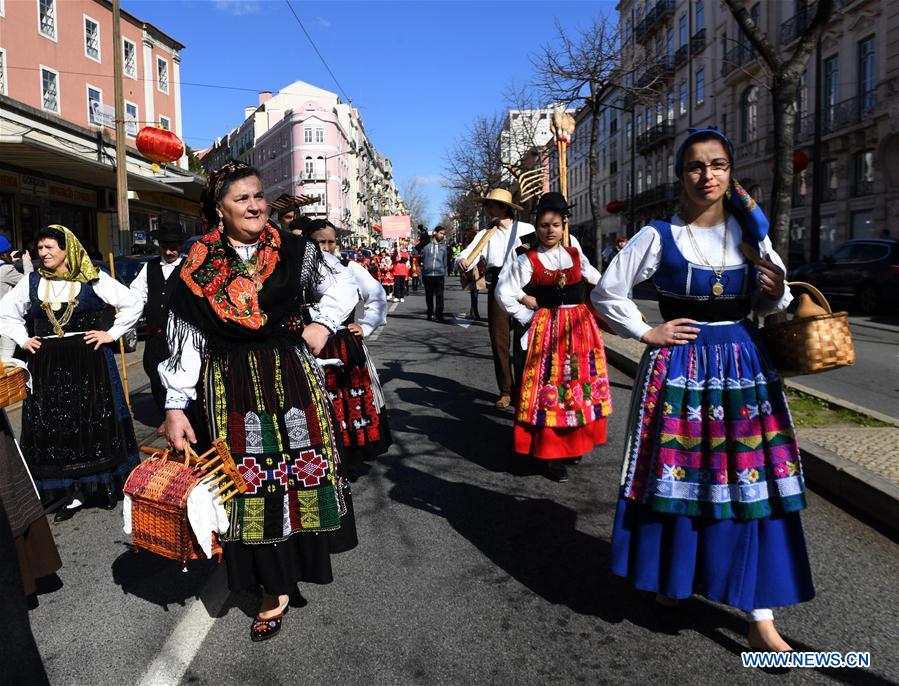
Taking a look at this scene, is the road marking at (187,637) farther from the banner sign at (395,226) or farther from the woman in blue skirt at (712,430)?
the banner sign at (395,226)

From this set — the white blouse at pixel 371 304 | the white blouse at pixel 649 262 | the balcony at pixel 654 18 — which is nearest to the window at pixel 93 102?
the white blouse at pixel 371 304

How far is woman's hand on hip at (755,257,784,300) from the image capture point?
2.97m

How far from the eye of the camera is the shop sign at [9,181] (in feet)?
65.5

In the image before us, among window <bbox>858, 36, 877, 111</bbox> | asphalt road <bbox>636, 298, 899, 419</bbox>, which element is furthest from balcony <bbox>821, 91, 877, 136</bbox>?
asphalt road <bbox>636, 298, 899, 419</bbox>

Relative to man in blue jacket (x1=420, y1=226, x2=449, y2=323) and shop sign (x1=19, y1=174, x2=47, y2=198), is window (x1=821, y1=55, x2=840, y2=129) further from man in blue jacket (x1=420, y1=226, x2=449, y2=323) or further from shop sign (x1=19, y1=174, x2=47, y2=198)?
shop sign (x1=19, y1=174, x2=47, y2=198)

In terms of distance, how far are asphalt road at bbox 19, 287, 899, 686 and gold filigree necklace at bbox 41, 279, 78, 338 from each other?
1237mm

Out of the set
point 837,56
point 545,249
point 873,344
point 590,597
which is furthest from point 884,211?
point 590,597

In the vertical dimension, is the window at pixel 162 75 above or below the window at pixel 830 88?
above

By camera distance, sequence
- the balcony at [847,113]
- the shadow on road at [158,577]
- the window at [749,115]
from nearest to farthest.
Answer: the shadow on road at [158,577] < the balcony at [847,113] < the window at [749,115]

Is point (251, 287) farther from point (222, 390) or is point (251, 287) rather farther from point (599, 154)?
point (599, 154)

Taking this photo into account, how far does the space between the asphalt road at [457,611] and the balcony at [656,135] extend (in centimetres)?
4514

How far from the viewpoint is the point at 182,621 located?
334cm

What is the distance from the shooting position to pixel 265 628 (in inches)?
124

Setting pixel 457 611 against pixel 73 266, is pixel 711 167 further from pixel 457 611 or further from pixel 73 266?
pixel 73 266
